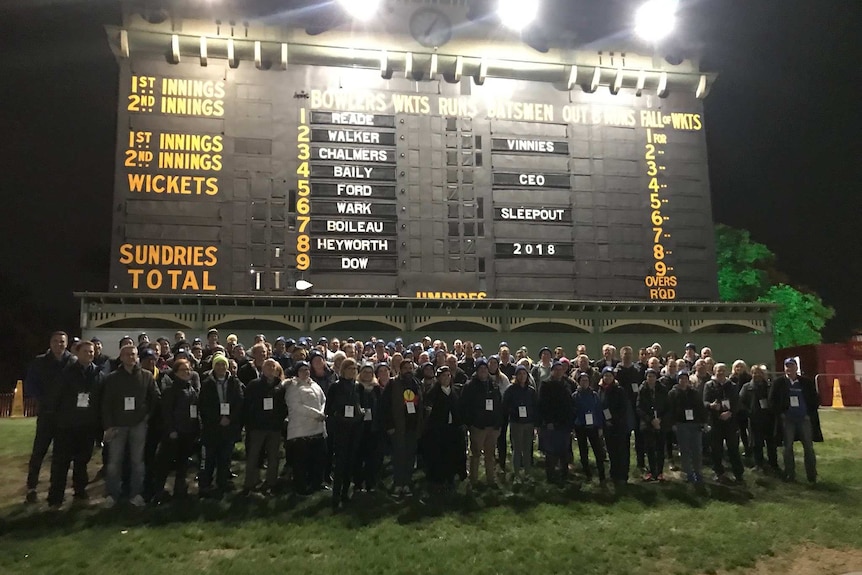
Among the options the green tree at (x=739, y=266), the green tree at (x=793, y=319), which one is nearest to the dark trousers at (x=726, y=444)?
the green tree at (x=739, y=266)

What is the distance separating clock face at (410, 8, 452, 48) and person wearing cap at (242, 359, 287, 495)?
11463 millimetres

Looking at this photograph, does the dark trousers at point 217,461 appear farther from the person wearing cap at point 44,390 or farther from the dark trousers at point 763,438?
the dark trousers at point 763,438

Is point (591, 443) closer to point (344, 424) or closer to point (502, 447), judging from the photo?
point (502, 447)

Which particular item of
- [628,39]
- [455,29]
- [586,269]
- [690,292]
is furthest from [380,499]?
[628,39]

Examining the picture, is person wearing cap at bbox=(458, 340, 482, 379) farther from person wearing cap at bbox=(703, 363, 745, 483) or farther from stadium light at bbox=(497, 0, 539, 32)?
stadium light at bbox=(497, 0, 539, 32)

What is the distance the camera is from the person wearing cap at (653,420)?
8367mm

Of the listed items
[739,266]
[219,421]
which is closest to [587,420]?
[219,421]

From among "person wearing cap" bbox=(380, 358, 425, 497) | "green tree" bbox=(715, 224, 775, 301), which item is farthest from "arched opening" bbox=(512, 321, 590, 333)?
"green tree" bbox=(715, 224, 775, 301)

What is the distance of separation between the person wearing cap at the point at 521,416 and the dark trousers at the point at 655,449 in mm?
1602

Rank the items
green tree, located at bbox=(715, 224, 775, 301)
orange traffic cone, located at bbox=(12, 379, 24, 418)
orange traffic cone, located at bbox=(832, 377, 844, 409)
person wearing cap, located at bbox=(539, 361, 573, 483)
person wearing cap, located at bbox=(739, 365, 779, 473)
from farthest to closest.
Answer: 1. green tree, located at bbox=(715, 224, 775, 301)
2. orange traffic cone, located at bbox=(832, 377, 844, 409)
3. orange traffic cone, located at bbox=(12, 379, 24, 418)
4. person wearing cap, located at bbox=(739, 365, 779, 473)
5. person wearing cap, located at bbox=(539, 361, 573, 483)

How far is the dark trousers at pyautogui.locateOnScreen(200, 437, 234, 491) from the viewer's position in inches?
278

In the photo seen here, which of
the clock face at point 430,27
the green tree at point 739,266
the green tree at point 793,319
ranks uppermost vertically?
the clock face at point 430,27

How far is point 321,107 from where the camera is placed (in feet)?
49.6

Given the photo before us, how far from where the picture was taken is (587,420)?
27.1 feet
